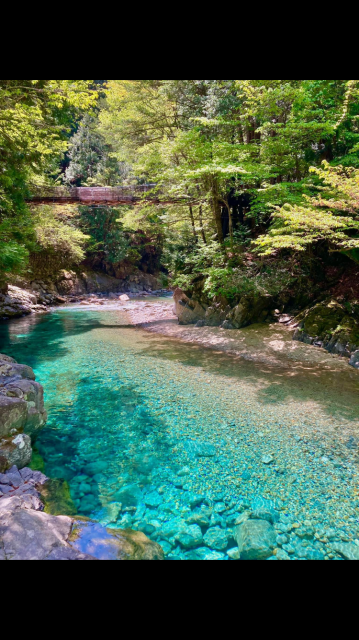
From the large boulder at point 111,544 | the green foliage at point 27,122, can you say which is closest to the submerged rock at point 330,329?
the large boulder at point 111,544

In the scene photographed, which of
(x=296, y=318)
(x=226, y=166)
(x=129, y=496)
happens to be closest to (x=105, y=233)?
(x=226, y=166)

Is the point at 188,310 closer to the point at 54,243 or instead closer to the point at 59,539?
the point at 59,539

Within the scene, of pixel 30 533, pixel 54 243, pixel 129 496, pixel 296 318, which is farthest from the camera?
pixel 54 243

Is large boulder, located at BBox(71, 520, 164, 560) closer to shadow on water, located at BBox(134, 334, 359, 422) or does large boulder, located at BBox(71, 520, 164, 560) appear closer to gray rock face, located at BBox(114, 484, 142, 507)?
gray rock face, located at BBox(114, 484, 142, 507)

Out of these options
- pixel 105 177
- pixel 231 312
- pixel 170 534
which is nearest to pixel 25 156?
pixel 231 312

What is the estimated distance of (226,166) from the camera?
27.7 feet

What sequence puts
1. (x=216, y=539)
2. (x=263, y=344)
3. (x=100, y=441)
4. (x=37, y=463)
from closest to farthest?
(x=216, y=539), (x=37, y=463), (x=100, y=441), (x=263, y=344)

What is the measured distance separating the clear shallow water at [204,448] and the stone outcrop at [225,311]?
102 inches

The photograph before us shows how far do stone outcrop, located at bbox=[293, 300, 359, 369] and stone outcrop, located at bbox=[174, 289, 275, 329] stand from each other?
134cm

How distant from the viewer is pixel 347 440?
4.50m

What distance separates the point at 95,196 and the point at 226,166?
952cm

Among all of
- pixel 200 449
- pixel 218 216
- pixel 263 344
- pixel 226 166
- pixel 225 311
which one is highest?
pixel 226 166

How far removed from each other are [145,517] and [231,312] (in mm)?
8106
